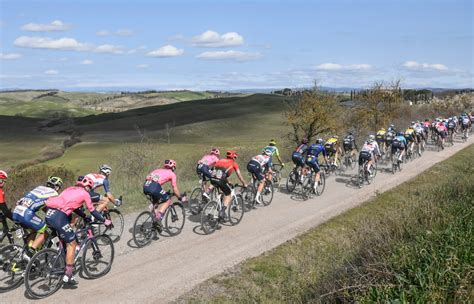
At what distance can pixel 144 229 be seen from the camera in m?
11.8

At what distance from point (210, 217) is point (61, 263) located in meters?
5.00

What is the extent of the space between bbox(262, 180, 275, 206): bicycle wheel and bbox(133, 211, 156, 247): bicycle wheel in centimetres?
587

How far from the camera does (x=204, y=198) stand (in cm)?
1475

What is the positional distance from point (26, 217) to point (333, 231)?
920cm

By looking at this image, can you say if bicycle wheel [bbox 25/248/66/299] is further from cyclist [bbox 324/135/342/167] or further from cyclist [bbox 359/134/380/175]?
cyclist [bbox 324/135/342/167]

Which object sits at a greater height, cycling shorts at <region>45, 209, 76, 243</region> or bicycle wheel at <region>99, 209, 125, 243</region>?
cycling shorts at <region>45, 209, 76, 243</region>

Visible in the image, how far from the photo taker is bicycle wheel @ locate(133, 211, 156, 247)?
38.5ft

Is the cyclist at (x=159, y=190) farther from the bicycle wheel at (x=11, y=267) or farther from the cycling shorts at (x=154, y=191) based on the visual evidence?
the bicycle wheel at (x=11, y=267)

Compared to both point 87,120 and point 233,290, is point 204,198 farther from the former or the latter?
point 87,120

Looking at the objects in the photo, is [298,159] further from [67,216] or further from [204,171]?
[67,216]

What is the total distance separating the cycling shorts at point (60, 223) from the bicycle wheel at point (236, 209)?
6.33 metres

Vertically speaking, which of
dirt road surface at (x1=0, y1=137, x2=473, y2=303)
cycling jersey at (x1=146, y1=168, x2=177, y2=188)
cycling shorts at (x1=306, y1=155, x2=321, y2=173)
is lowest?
dirt road surface at (x1=0, y1=137, x2=473, y2=303)

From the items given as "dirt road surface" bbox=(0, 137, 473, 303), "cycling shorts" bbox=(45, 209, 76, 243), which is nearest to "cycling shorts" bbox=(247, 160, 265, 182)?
"dirt road surface" bbox=(0, 137, 473, 303)

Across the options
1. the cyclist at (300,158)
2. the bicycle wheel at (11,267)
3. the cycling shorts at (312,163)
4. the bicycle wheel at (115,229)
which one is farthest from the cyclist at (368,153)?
the bicycle wheel at (11,267)
